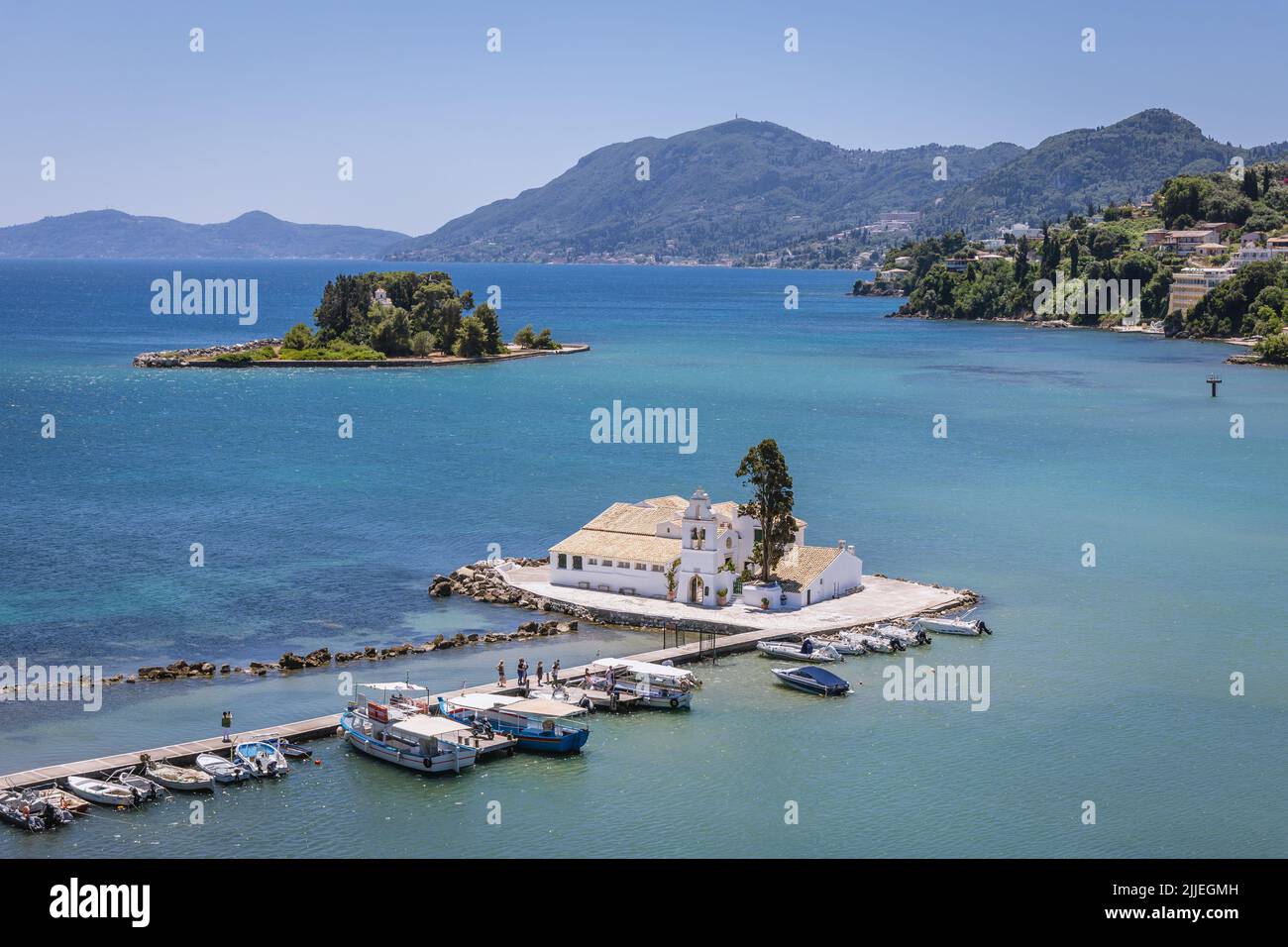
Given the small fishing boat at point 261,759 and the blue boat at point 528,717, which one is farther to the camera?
the blue boat at point 528,717

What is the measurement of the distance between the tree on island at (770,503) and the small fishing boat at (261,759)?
794 inches

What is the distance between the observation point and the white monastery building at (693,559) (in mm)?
49000

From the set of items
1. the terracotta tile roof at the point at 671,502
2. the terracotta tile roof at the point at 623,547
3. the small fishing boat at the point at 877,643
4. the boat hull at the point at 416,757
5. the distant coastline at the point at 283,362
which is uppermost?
the distant coastline at the point at 283,362

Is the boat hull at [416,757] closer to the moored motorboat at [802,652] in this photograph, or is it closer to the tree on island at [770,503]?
the moored motorboat at [802,652]

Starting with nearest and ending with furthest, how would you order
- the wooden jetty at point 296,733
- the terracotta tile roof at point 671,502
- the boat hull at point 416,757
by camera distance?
the wooden jetty at point 296,733 → the boat hull at point 416,757 → the terracotta tile roof at point 671,502

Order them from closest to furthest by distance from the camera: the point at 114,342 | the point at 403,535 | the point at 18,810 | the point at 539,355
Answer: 1. the point at 18,810
2. the point at 403,535
3. the point at 539,355
4. the point at 114,342

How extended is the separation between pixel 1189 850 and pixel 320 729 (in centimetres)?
2043

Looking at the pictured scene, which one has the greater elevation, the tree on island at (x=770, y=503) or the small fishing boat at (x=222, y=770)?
the tree on island at (x=770, y=503)

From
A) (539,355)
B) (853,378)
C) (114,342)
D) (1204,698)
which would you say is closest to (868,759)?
(1204,698)

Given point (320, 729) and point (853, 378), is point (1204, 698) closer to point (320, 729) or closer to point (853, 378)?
point (320, 729)

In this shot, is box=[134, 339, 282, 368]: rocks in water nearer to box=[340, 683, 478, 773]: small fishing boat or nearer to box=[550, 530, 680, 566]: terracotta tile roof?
box=[550, 530, 680, 566]: terracotta tile roof

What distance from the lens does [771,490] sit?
4988 centimetres

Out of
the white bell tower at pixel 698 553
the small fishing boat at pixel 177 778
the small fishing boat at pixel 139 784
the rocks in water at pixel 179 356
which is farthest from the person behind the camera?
the rocks in water at pixel 179 356

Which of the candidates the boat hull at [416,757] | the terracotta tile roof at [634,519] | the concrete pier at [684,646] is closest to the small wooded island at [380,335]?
the terracotta tile roof at [634,519]
